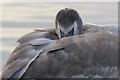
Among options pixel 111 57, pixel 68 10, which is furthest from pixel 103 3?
pixel 111 57

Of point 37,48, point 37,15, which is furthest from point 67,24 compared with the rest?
point 37,15

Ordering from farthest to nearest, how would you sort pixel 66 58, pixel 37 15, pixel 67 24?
pixel 37 15
pixel 67 24
pixel 66 58

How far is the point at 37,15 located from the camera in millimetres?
9977

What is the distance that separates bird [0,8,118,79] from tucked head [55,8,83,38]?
0.16 m

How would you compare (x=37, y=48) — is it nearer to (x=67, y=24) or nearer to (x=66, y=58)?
(x=66, y=58)

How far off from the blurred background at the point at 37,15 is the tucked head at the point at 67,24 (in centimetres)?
192

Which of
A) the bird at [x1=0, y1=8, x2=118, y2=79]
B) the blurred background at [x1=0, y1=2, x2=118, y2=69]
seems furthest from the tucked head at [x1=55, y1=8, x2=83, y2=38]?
the blurred background at [x1=0, y1=2, x2=118, y2=69]

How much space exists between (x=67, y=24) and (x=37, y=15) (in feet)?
11.6

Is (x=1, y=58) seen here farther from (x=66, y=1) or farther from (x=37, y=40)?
(x=66, y=1)

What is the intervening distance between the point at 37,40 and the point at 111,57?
79 centimetres

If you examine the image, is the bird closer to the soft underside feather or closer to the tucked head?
the soft underside feather

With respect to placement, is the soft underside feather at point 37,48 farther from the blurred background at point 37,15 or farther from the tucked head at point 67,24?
the blurred background at point 37,15

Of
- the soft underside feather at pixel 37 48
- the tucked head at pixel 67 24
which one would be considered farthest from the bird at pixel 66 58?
the tucked head at pixel 67 24

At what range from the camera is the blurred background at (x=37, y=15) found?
29.7 ft
